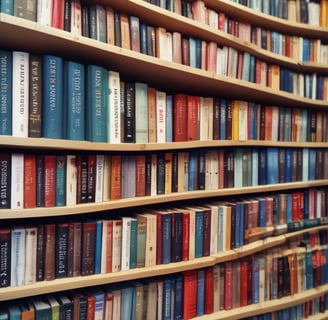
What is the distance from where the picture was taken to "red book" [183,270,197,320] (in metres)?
1.21

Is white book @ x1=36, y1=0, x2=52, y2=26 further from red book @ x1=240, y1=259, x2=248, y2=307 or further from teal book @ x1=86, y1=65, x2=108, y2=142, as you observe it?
red book @ x1=240, y1=259, x2=248, y2=307

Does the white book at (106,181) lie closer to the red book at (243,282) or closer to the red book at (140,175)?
the red book at (140,175)

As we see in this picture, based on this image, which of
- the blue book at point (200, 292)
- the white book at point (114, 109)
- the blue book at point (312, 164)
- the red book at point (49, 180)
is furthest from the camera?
the blue book at point (312, 164)

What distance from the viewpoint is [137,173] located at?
44.0 inches

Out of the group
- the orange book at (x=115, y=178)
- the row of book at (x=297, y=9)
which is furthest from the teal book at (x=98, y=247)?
the row of book at (x=297, y=9)

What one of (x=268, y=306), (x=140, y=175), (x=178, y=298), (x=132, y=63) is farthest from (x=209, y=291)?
(x=132, y=63)

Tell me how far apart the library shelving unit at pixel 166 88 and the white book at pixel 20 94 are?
42 millimetres

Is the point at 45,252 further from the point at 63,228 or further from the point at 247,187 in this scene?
the point at 247,187

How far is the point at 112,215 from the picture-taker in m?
1.14

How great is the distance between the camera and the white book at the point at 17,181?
2.88ft

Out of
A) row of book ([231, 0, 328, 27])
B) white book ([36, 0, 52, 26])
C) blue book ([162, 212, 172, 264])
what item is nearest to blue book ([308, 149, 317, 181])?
row of book ([231, 0, 328, 27])

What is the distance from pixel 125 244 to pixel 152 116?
47 cm

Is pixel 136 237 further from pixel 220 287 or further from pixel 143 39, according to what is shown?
pixel 143 39

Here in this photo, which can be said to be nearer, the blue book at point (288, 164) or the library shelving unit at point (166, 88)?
the library shelving unit at point (166, 88)
